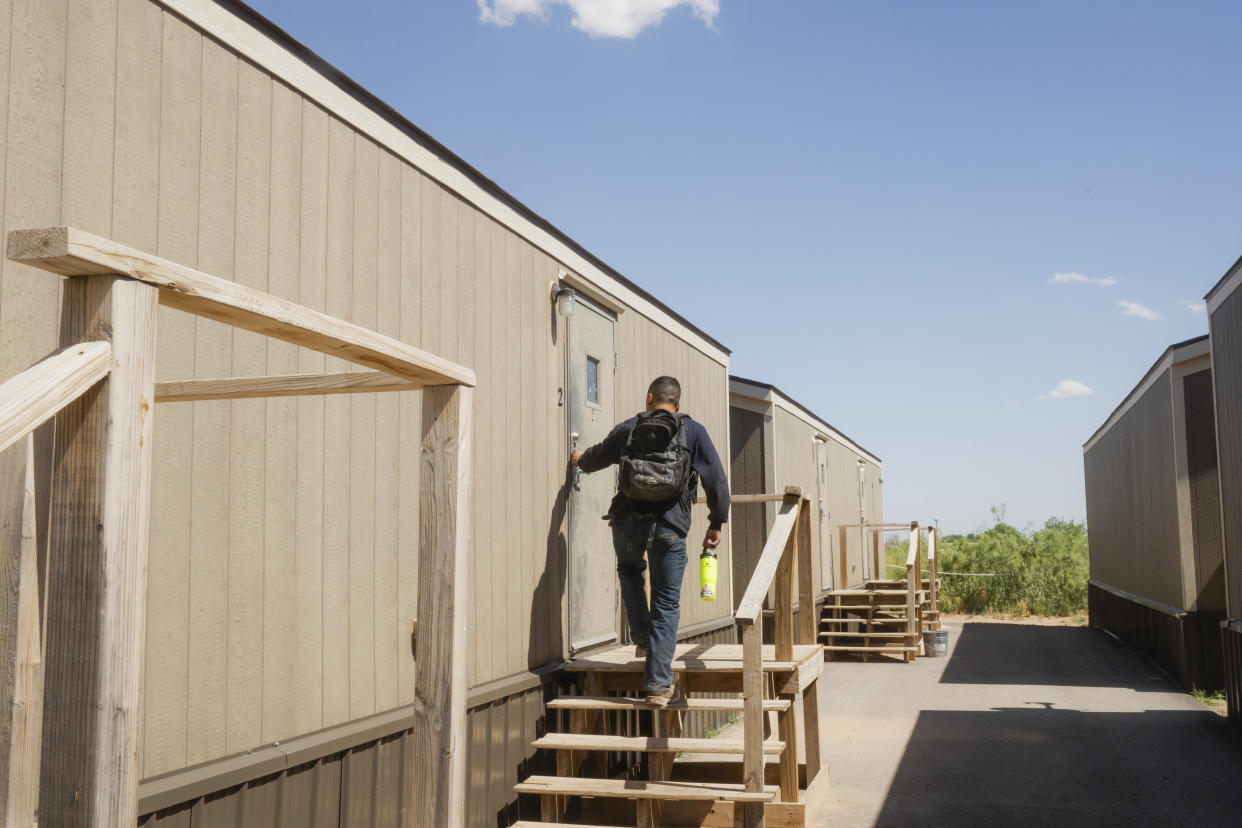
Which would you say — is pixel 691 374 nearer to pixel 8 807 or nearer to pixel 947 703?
pixel 947 703

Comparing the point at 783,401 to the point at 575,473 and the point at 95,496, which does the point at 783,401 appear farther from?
the point at 95,496

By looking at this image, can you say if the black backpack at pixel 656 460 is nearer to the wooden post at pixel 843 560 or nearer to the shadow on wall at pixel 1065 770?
the shadow on wall at pixel 1065 770

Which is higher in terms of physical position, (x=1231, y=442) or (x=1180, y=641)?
(x=1231, y=442)

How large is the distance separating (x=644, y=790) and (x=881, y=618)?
1131 centimetres

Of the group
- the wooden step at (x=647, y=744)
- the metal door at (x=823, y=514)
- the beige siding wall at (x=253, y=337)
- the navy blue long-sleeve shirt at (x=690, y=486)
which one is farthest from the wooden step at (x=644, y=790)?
the metal door at (x=823, y=514)

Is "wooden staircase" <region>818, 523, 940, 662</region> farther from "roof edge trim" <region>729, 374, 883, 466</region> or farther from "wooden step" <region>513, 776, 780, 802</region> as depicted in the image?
"wooden step" <region>513, 776, 780, 802</region>

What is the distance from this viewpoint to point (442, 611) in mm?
2877

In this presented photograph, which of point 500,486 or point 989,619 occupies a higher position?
point 500,486

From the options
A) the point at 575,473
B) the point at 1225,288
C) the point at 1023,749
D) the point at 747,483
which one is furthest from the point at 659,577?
the point at 747,483

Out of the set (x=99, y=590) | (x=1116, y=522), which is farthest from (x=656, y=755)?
(x=1116, y=522)

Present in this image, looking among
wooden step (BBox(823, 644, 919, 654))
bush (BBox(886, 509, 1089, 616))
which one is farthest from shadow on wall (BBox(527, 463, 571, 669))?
bush (BBox(886, 509, 1089, 616))

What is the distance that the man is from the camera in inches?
208

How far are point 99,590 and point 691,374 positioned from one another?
7613 mm

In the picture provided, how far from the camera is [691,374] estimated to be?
912 centimetres
